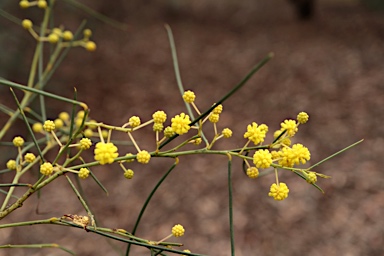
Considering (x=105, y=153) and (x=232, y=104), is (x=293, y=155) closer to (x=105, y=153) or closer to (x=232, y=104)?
(x=105, y=153)

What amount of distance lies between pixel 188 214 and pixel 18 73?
166cm

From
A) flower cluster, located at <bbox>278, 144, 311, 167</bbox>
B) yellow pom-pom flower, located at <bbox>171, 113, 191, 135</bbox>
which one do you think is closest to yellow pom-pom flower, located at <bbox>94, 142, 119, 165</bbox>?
yellow pom-pom flower, located at <bbox>171, 113, 191, 135</bbox>

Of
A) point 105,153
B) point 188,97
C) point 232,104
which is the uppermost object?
point 232,104

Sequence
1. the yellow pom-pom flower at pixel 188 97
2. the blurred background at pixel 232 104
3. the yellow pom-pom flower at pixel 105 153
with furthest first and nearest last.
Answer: the blurred background at pixel 232 104 → the yellow pom-pom flower at pixel 188 97 → the yellow pom-pom flower at pixel 105 153

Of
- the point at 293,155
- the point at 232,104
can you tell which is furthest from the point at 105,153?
the point at 232,104

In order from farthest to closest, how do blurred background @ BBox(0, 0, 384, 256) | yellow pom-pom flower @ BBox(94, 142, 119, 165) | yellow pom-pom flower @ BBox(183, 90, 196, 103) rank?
blurred background @ BBox(0, 0, 384, 256), yellow pom-pom flower @ BBox(183, 90, 196, 103), yellow pom-pom flower @ BBox(94, 142, 119, 165)

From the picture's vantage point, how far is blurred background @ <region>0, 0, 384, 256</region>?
9.11 feet

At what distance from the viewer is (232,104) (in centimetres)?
375

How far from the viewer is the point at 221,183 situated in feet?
10.1

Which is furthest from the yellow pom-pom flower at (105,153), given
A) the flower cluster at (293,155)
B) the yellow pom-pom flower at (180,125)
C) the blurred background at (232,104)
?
the blurred background at (232,104)

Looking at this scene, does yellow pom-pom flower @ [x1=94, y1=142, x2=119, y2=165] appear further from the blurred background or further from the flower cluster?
the blurred background

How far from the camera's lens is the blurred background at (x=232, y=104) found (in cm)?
278

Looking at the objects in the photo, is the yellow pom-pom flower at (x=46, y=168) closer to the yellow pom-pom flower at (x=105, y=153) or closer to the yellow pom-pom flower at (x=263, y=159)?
the yellow pom-pom flower at (x=105, y=153)

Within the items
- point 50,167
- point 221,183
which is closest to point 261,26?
point 221,183
